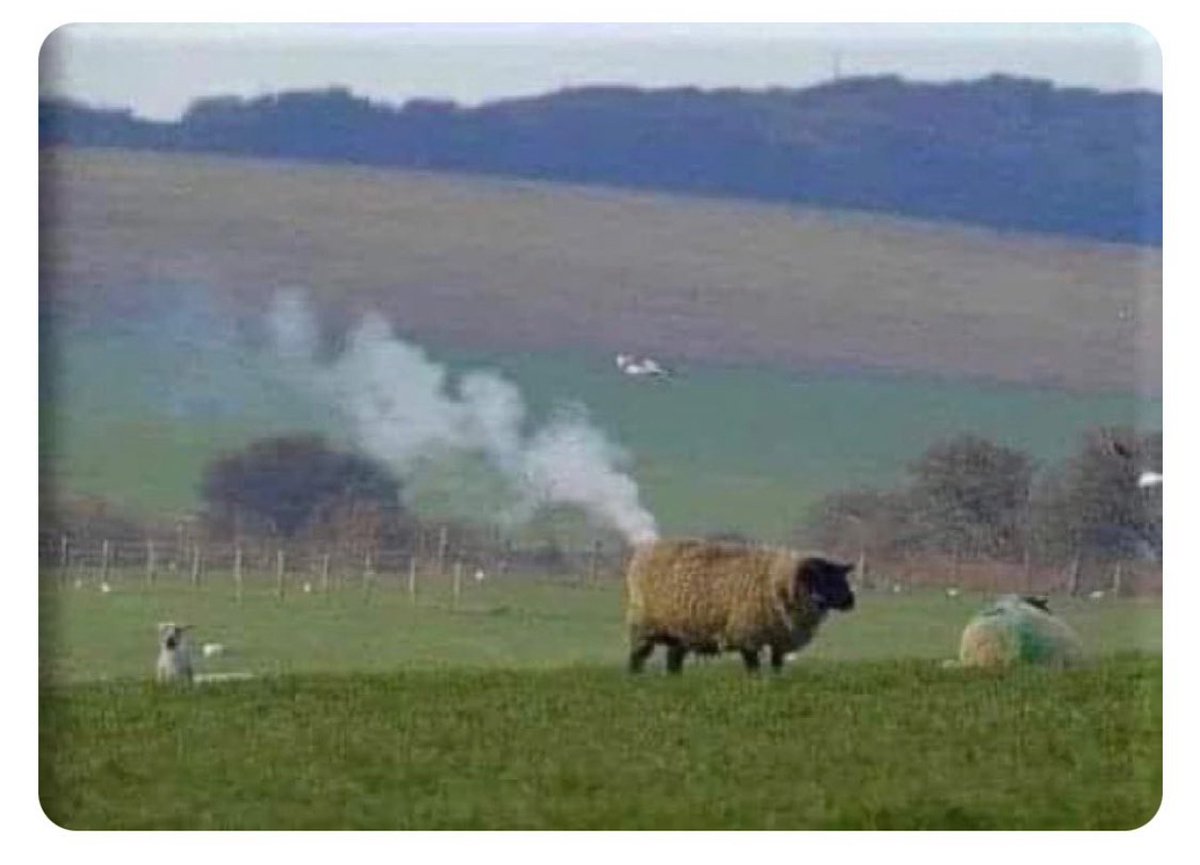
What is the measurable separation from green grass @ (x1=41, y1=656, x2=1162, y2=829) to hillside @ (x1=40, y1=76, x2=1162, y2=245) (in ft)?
2.07

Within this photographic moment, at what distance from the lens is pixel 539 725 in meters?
11.1

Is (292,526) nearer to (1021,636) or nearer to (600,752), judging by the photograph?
(600,752)

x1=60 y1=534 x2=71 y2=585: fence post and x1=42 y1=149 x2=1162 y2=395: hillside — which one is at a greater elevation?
x1=42 y1=149 x2=1162 y2=395: hillside

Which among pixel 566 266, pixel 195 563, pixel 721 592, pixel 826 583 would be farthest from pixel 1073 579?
pixel 195 563

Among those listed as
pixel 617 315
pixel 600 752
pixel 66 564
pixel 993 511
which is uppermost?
pixel 617 315

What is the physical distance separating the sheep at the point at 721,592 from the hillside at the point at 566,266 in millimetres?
269

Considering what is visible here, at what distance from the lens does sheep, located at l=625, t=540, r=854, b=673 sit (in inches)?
437

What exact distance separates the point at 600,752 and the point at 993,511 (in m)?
A: 0.62

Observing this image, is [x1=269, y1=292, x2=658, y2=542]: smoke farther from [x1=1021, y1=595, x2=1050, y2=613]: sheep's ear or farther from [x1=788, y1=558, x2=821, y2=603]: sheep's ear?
[x1=1021, y1=595, x2=1050, y2=613]: sheep's ear

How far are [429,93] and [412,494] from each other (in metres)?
0.54

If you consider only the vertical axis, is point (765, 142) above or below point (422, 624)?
above

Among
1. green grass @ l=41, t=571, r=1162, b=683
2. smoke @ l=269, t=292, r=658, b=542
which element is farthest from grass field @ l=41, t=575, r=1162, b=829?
smoke @ l=269, t=292, r=658, b=542

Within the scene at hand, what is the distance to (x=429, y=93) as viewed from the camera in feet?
36.2

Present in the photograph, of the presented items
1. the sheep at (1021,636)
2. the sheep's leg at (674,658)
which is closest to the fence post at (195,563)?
the sheep's leg at (674,658)
